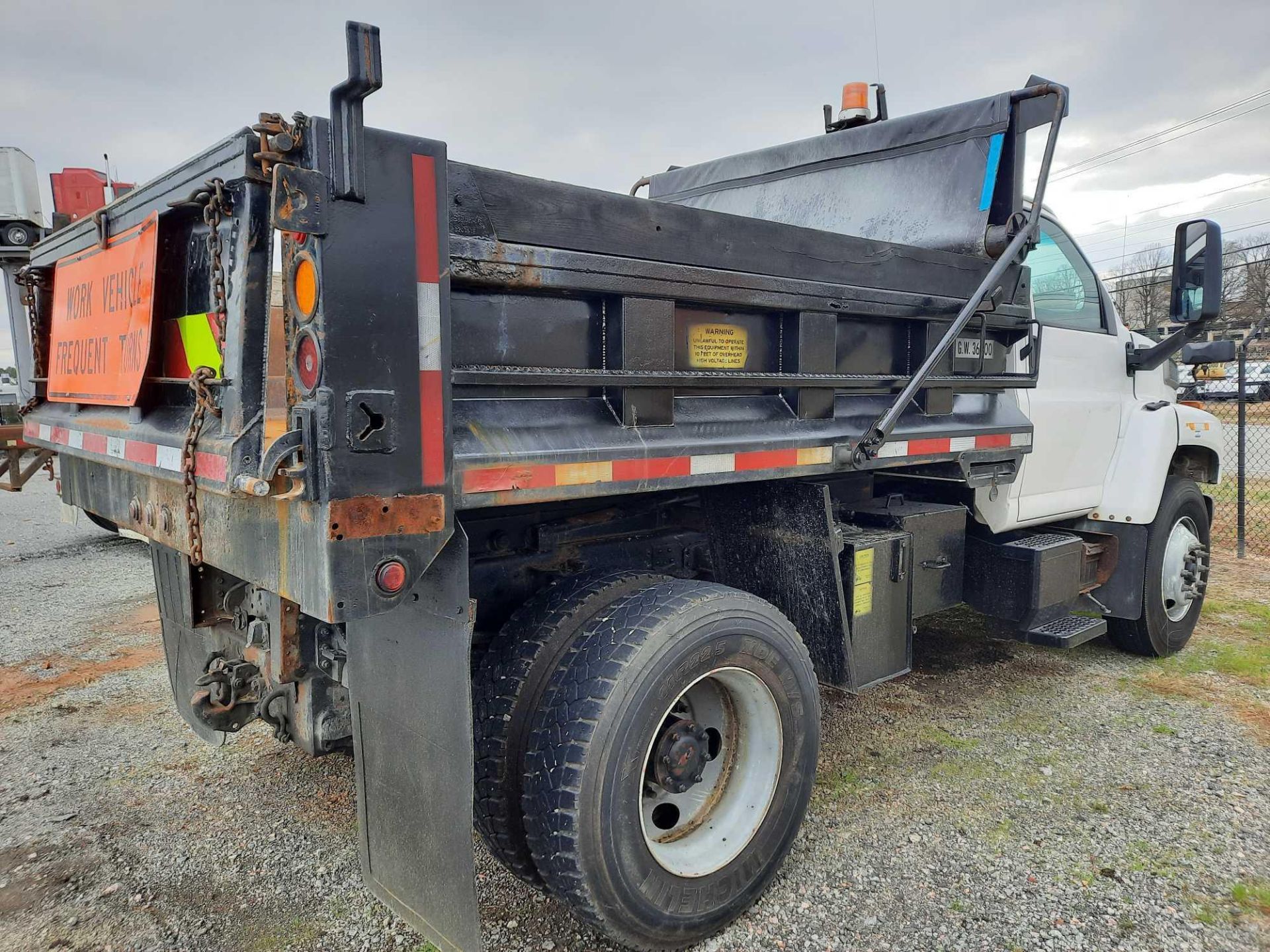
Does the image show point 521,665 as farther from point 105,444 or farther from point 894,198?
point 894,198

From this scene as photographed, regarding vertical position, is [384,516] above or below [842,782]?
above

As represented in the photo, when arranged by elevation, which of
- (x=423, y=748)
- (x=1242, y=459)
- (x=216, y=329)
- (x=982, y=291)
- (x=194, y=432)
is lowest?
(x=423, y=748)

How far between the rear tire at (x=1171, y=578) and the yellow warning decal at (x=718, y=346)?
3.24m

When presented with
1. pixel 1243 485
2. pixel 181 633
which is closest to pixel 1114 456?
pixel 1243 485

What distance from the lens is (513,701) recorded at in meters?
2.37

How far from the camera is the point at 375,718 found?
2203 mm

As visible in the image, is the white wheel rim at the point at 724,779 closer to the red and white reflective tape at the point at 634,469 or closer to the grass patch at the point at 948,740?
the red and white reflective tape at the point at 634,469

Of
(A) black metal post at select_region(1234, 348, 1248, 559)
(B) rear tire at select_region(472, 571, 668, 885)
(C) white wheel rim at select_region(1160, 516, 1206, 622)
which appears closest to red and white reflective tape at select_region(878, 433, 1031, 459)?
(B) rear tire at select_region(472, 571, 668, 885)

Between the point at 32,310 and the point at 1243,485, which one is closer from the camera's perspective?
the point at 32,310

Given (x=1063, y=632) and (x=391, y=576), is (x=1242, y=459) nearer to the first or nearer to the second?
(x=1063, y=632)

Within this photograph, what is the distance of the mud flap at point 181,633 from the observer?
285cm

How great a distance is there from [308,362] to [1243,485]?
8473mm

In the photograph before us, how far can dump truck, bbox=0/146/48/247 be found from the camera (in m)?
5.11

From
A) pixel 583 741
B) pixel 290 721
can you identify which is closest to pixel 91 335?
pixel 290 721
